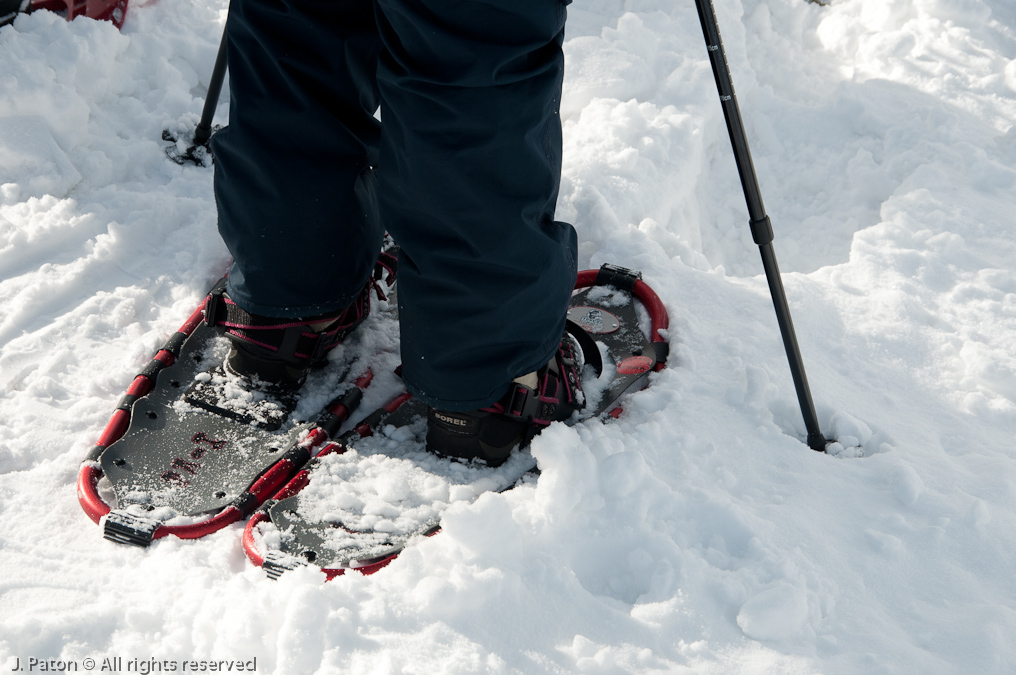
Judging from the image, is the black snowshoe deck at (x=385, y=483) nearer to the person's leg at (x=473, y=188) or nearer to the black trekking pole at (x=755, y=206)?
the person's leg at (x=473, y=188)

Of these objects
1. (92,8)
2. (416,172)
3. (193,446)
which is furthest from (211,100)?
(416,172)

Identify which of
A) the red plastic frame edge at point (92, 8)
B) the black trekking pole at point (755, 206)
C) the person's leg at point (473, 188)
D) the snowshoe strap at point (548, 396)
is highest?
the black trekking pole at point (755, 206)

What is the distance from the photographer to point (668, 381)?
176cm

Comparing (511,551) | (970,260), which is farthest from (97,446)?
(970,260)

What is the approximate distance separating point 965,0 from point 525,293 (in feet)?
10.8

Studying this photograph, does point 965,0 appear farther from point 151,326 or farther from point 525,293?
point 151,326

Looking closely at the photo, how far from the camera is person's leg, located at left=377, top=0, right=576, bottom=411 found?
3.80 feet

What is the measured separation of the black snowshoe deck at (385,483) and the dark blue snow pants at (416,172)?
0.17 m

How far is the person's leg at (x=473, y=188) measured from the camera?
1159 mm

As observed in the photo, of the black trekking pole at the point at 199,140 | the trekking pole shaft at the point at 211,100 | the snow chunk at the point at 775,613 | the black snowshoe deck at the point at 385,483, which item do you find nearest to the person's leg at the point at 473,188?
the black snowshoe deck at the point at 385,483

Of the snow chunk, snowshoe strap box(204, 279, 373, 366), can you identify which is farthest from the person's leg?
the snow chunk

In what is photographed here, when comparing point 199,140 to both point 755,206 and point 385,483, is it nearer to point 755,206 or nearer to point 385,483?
point 385,483

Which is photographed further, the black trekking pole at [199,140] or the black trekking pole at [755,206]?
the black trekking pole at [199,140]

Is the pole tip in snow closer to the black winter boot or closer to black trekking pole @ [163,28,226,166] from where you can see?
the black winter boot
